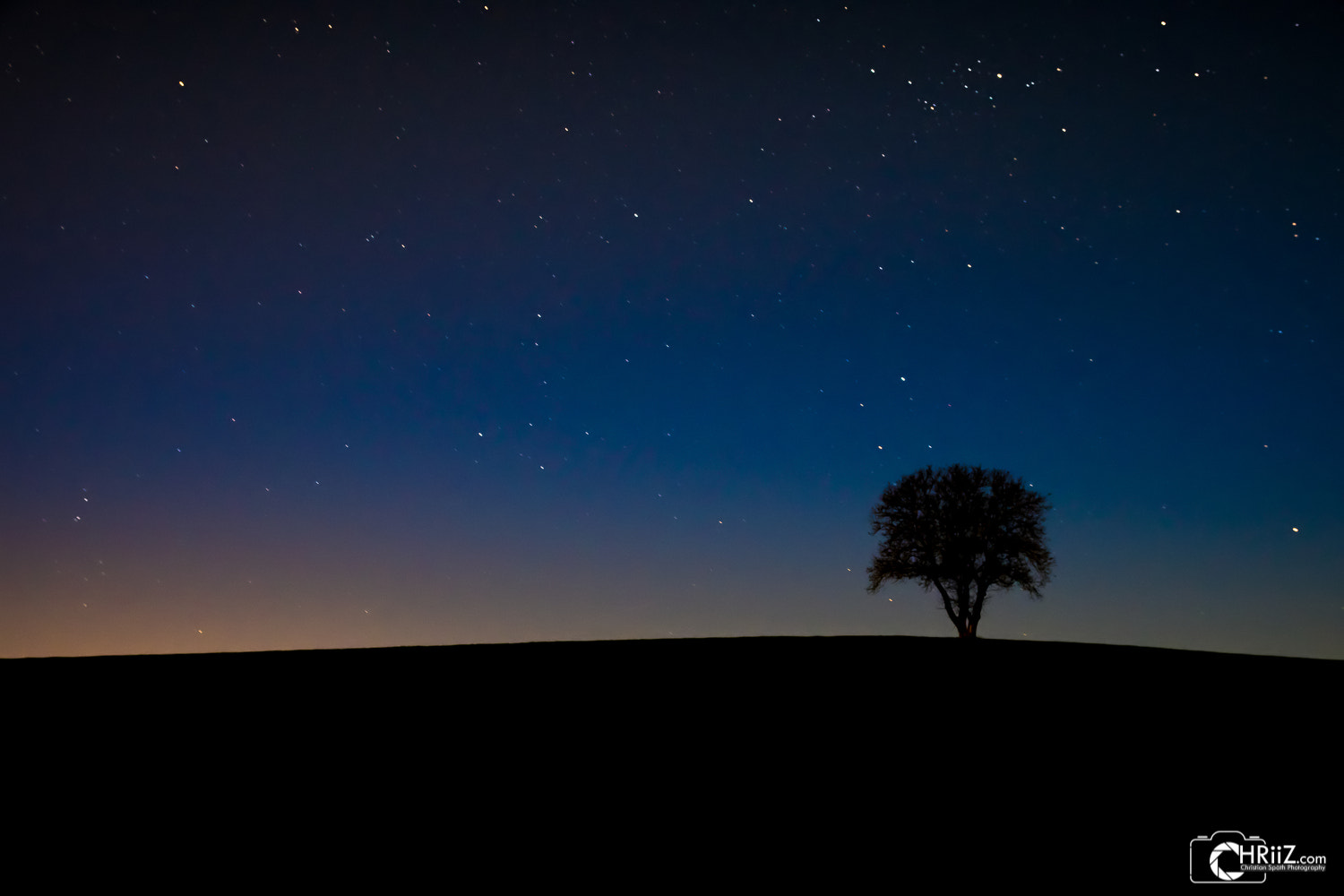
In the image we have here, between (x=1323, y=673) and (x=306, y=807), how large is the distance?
1890cm

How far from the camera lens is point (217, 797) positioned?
616 centimetres

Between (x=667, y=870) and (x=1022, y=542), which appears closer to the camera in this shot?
(x=667, y=870)

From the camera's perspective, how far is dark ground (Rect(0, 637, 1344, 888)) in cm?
518

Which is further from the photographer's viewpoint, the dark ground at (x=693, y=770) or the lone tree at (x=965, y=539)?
the lone tree at (x=965, y=539)

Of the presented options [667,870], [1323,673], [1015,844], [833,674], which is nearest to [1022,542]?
[1323,673]

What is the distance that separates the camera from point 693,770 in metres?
6.82

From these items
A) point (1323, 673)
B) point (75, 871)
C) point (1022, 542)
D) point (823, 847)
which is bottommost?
point (75, 871)

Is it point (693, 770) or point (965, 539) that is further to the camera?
point (965, 539)

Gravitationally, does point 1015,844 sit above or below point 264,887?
above

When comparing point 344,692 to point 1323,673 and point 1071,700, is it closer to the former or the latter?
point 1071,700

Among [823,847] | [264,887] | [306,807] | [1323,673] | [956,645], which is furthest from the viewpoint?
[956,645]

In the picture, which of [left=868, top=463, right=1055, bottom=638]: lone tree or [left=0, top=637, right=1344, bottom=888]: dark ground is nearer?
[left=0, top=637, right=1344, bottom=888]: dark ground

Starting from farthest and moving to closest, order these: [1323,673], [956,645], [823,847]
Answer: [956,645]
[1323,673]
[823,847]

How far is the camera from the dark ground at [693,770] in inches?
204
